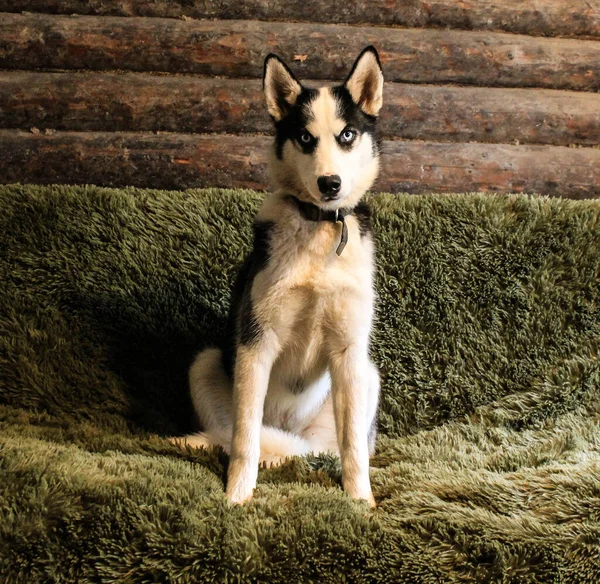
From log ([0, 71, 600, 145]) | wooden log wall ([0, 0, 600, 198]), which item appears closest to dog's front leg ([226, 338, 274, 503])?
wooden log wall ([0, 0, 600, 198])

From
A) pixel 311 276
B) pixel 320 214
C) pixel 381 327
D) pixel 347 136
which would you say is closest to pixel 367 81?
pixel 347 136

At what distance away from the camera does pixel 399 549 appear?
1.39 m

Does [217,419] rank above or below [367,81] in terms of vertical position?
below

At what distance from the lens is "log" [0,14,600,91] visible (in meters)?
2.90

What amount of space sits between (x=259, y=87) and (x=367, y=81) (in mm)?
1124

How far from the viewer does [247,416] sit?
1.75 m

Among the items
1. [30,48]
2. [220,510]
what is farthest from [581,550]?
[30,48]

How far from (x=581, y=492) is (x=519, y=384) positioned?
2.86ft

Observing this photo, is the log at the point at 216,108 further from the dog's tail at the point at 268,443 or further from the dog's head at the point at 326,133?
the dog's tail at the point at 268,443

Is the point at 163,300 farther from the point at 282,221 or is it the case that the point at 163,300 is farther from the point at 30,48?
the point at 30,48

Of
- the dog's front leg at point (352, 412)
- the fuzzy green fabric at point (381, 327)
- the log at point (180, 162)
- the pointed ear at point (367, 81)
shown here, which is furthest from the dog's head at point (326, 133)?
the log at point (180, 162)

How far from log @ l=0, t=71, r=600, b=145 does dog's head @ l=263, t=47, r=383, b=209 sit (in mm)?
1065

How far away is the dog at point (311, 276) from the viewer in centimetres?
175

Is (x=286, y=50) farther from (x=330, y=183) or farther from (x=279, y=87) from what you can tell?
(x=330, y=183)
